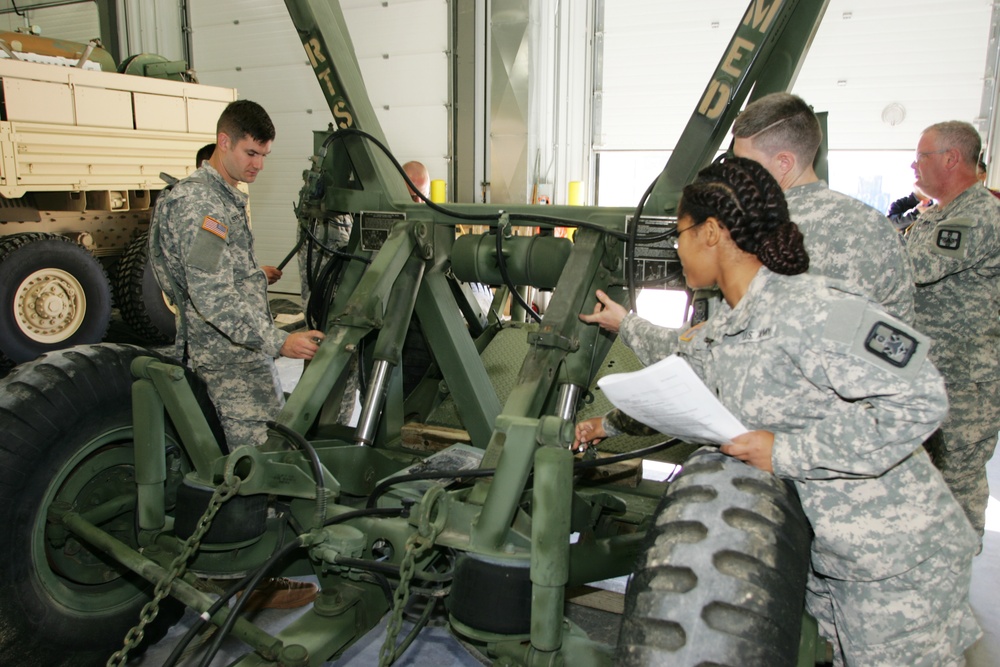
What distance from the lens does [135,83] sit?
8992 mm

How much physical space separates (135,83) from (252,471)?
786 cm

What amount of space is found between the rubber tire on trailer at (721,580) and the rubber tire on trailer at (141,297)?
8131mm

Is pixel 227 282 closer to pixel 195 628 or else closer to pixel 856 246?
pixel 195 628

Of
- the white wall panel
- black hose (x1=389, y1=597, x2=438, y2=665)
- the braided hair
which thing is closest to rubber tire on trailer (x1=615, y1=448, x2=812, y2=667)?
the braided hair

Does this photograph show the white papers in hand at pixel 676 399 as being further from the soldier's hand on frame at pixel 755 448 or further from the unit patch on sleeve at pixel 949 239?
the unit patch on sleeve at pixel 949 239

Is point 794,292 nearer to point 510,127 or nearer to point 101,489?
point 101,489

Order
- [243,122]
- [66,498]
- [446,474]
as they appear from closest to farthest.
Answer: [446,474], [66,498], [243,122]

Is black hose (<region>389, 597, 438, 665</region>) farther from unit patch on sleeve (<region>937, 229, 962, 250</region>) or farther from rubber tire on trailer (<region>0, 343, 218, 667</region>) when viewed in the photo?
unit patch on sleeve (<region>937, 229, 962, 250</region>)

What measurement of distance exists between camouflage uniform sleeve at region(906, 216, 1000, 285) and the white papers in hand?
2609mm

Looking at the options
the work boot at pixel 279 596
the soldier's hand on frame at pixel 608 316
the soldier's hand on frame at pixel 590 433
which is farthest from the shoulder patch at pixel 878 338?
the work boot at pixel 279 596

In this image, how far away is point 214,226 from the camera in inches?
137

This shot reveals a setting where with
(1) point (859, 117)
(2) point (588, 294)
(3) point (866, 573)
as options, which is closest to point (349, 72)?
(2) point (588, 294)

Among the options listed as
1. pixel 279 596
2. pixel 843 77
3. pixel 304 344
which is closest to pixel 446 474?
pixel 304 344

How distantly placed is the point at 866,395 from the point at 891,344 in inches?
5.0
